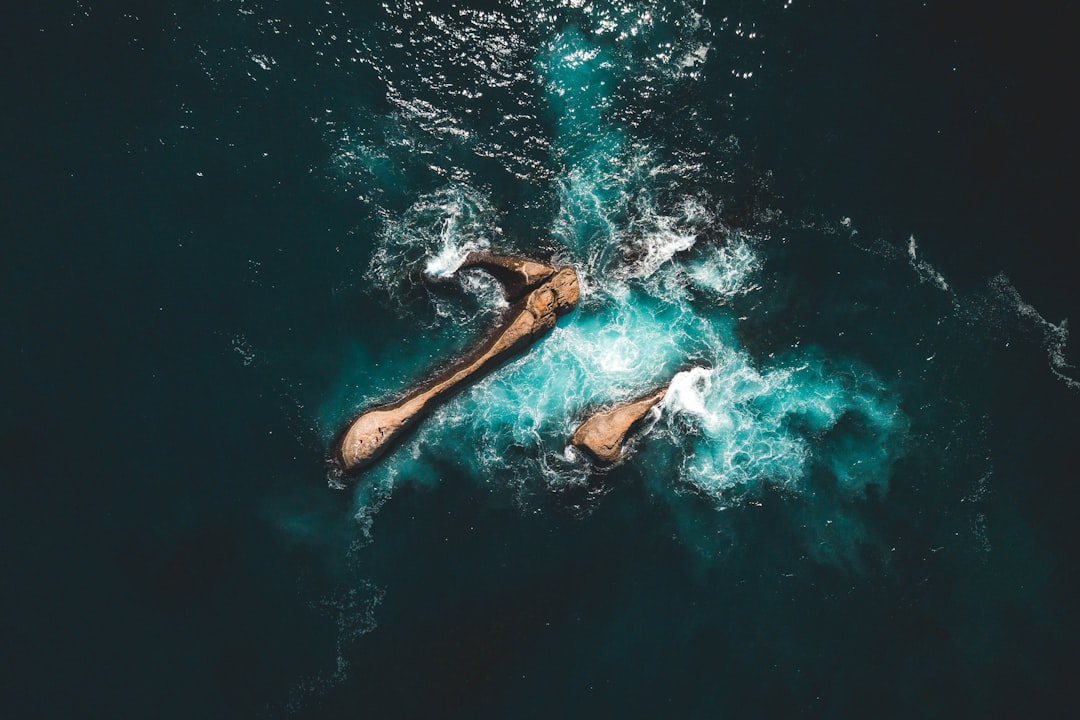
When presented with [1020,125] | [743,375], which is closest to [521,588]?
[743,375]

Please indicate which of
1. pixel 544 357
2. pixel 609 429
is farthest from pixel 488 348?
pixel 609 429

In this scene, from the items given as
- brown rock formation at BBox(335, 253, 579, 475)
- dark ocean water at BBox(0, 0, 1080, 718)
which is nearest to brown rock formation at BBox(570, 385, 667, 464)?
dark ocean water at BBox(0, 0, 1080, 718)

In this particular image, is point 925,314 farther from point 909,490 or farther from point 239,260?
point 239,260

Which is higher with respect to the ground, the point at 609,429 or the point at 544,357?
the point at 544,357

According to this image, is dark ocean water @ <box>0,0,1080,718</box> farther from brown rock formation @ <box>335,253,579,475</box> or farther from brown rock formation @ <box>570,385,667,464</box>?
brown rock formation @ <box>570,385,667,464</box>

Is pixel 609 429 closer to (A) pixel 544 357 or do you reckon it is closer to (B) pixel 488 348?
(A) pixel 544 357

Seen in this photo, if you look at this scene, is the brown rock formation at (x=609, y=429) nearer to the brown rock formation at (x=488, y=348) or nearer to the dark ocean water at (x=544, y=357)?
the dark ocean water at (x=544, y=357)

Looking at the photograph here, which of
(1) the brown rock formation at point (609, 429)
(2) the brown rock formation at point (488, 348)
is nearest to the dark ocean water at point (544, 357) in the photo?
(2) the brown rock formation at point (488, 348)

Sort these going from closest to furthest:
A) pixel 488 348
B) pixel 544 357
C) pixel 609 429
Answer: pixel 609 429 < pixel 488 348 < pixel 544 357
